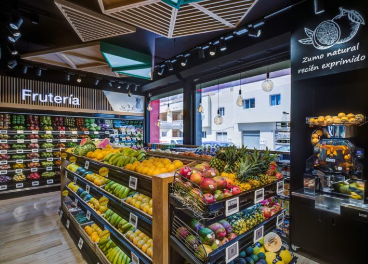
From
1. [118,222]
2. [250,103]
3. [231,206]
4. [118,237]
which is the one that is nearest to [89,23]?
[118,222]

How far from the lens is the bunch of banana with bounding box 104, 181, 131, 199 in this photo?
226 centimetres

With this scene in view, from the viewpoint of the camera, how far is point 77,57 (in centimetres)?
466

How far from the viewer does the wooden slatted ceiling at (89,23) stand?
9.39 feet

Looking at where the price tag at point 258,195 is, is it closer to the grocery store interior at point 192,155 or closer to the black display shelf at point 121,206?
the grocery store interior at point 192,155

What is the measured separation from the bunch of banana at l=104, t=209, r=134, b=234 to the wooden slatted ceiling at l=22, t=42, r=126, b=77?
3.10 m

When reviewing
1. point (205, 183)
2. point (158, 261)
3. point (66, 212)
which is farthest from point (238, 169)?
point (66, 212)

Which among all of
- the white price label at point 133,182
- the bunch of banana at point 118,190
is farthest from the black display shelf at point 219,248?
the bunch of banana at point 118,190

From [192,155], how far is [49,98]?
561cm

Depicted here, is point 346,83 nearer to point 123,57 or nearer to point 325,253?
point 325,253

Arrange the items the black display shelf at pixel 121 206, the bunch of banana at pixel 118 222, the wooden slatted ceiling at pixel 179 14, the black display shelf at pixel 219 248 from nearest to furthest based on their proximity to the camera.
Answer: the black display shelf at pixel 219 248 → the black display shelf at pixel 121 206 → the bunch of banana at pixel 118 222 → the wooden slatted ceiling at pixel 179 14

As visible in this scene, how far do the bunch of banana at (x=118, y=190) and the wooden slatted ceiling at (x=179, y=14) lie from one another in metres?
2.27

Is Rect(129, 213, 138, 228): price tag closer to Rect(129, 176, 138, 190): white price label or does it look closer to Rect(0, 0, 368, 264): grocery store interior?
Rect(0, 0, 368, 264): grocery store interior

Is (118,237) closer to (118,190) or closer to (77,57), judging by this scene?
(118,190)

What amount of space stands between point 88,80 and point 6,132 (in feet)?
9.70
